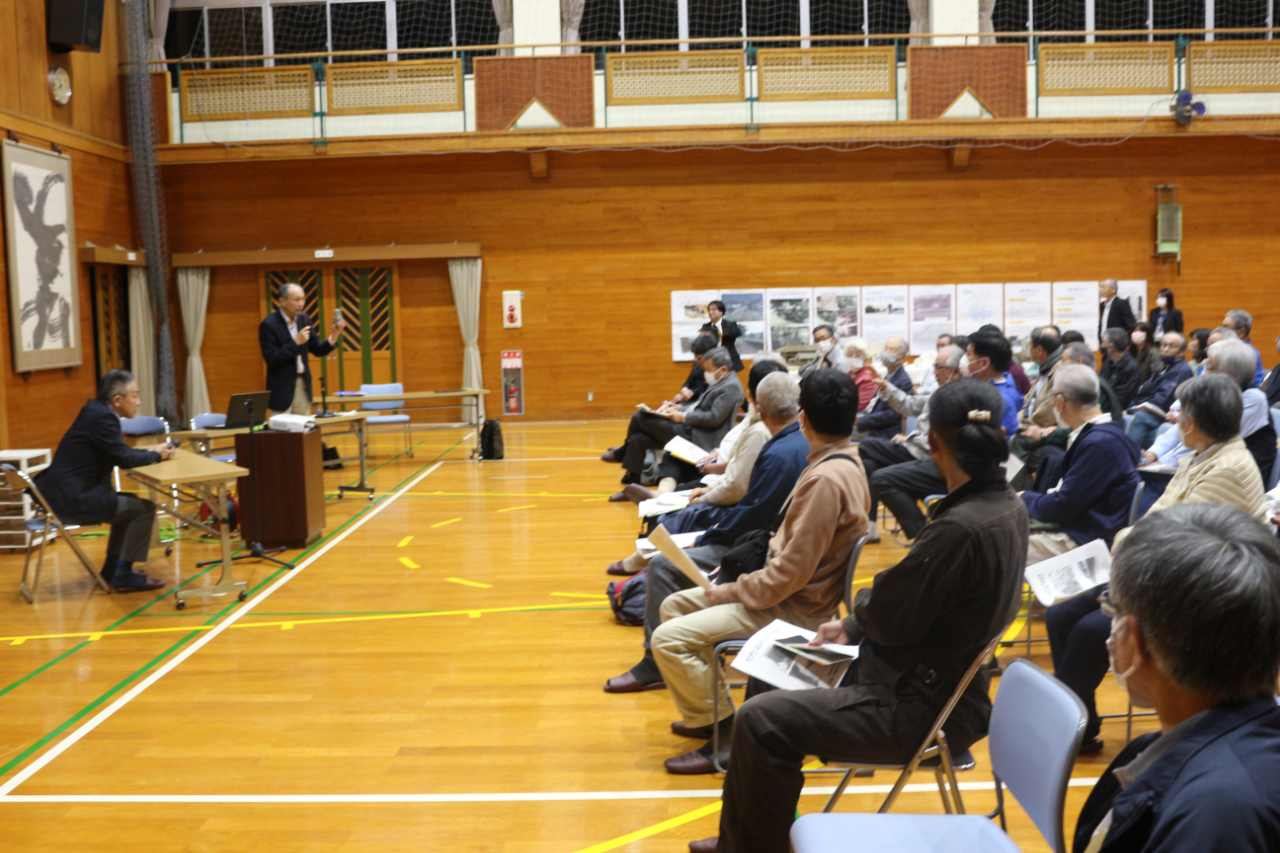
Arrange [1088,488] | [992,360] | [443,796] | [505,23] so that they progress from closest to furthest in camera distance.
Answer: [443,796] < [1088,488] < [992,360] < [505,23]

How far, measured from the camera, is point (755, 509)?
12.9 feet

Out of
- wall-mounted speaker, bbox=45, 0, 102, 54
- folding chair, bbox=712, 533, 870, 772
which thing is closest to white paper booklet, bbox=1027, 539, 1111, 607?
folding chair, bbox=712, 533, 870, 772

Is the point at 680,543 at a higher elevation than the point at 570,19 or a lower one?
lower

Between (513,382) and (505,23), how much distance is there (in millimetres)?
4896

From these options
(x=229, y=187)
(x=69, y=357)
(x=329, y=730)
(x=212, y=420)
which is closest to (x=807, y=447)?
(x=329, y=730)

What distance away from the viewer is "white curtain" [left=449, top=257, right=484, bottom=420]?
546 inches

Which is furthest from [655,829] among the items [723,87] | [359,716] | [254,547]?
[723,87]

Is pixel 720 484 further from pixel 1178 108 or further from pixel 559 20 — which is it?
pixel 1178 108

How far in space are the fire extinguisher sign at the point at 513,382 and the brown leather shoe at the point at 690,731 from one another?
10677 mm

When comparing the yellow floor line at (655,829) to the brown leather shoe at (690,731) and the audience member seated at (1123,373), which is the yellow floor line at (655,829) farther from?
the audience member seated at (1123,373)

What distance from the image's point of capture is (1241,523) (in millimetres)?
1361

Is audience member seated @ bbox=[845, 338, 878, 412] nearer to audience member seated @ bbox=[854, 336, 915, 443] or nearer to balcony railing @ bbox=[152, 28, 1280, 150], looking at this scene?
audience member seated @ bbox=[854, 336, 915, 443]

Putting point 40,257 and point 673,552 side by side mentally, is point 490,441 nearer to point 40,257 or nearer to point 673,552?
point 40,257

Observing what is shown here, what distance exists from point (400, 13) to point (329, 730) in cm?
1258
